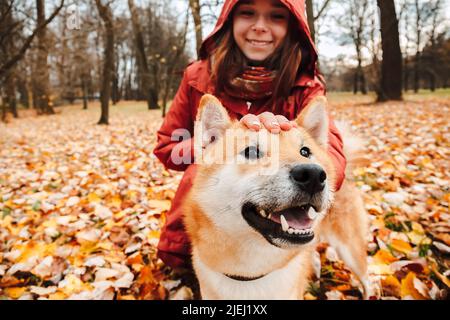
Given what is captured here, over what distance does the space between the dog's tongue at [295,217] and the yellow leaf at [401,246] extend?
1.52 meters

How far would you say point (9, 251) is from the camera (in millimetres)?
2639

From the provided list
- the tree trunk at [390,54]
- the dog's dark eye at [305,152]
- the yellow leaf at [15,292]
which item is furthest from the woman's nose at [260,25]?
the tree trunk at [390,54]

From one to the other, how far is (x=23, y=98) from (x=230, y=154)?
29499mm

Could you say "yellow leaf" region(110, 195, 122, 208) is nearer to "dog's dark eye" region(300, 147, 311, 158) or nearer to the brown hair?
the brown hair

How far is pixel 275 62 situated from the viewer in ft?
7.20

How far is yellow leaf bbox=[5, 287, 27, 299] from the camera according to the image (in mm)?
2109

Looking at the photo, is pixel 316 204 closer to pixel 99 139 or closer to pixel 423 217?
pixel 423 217

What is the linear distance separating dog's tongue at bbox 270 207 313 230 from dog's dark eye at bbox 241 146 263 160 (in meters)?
0.31

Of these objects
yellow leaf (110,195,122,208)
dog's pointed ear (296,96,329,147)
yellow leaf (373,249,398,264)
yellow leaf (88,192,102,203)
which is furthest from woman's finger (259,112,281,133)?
yellow leaf (88,192,102,203)

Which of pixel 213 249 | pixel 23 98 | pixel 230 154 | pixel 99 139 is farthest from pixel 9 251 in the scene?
pixel 23 98

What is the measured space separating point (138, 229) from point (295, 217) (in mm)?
2026

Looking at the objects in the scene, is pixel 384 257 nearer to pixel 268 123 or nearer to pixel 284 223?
pixel 284 223

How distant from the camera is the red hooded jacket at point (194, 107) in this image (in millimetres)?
2123

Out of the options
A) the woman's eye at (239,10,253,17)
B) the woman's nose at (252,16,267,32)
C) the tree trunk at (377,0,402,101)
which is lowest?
the woman's nose at (252,16,267,32)
